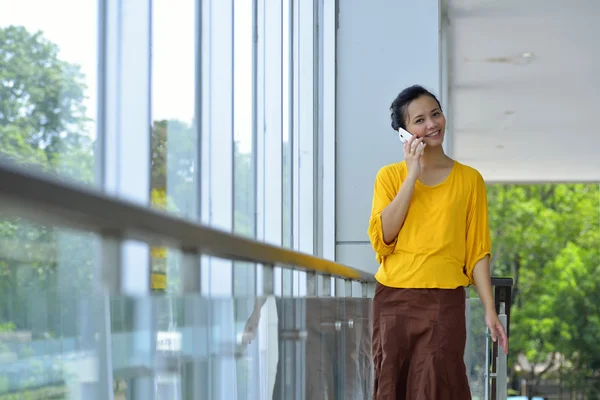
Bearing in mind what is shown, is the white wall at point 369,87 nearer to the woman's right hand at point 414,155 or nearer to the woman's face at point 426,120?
the woman's face at point 426,120

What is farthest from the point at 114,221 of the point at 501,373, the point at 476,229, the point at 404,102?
the point at 501,373

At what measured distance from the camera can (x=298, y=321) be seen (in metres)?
2.19

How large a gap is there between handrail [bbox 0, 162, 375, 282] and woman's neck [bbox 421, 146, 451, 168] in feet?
6.55

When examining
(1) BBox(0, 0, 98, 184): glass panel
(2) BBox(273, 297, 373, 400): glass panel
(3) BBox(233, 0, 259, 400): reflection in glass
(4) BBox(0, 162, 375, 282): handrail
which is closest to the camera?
(4) BBox(0, 162, 375, 282): handrail

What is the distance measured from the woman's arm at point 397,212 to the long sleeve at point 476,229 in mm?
257

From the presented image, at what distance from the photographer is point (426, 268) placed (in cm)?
327

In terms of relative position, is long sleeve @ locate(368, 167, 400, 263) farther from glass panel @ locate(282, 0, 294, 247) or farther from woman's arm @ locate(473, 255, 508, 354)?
glass panel @ locate(282, 0, 294, 247)

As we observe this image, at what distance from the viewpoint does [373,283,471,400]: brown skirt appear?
3.23m

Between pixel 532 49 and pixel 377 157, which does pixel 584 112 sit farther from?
pixel 377 157

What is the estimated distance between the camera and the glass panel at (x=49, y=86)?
197 centimetres

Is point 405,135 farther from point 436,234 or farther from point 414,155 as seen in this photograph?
point 436,234

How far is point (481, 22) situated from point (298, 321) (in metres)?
6.00

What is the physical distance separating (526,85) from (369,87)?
567 cm

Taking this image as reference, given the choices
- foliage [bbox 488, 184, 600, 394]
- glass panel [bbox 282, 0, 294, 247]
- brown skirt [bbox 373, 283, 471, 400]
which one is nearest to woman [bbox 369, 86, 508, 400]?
brown skirt [bbox 373, 283, 471, 400]
